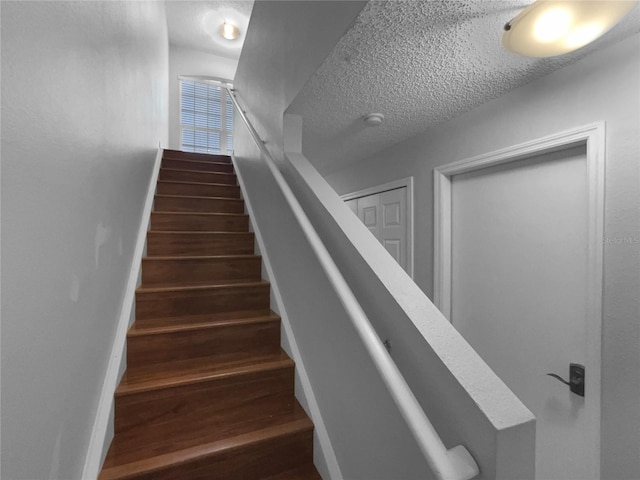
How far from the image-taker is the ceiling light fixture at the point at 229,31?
3480 millimetres

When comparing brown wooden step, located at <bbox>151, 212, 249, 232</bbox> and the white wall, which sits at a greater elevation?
brown wooden step, located at <bbox>151, 212, 249, 232</bbox>

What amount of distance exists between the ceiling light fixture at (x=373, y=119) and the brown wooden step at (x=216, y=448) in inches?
58.7

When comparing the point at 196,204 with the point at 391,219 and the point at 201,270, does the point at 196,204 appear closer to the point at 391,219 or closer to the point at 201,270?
the point at 201,270

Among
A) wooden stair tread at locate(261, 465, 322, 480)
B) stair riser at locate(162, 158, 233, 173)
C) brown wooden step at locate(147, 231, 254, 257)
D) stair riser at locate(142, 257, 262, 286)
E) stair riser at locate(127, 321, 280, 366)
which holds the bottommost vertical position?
wooden stair tread at locate(261, 465, 322, 480)

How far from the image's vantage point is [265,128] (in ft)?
5.94

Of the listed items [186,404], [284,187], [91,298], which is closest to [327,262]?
[284,187]

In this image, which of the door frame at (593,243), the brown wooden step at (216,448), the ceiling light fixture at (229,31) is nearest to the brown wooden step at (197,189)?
the brown wooden step at (216,448)

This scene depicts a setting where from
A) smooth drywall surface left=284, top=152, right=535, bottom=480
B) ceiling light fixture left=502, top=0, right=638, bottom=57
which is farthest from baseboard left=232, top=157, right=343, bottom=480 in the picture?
ceiling light fixture left=502, top=0, right=638, bottom=57

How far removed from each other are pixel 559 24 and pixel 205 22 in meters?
4.02

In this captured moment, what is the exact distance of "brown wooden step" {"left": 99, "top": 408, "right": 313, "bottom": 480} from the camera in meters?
0.99

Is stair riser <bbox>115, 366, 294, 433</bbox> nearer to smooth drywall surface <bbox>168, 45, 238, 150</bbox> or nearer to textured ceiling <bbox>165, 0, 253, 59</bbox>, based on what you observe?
textured ceiling <bbox>165, 0, 253, 59</bbox>

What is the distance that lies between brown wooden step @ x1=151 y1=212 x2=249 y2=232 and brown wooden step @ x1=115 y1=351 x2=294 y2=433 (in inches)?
42.3

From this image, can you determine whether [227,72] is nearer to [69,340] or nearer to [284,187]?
[284,187]

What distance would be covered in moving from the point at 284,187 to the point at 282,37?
849 mm
